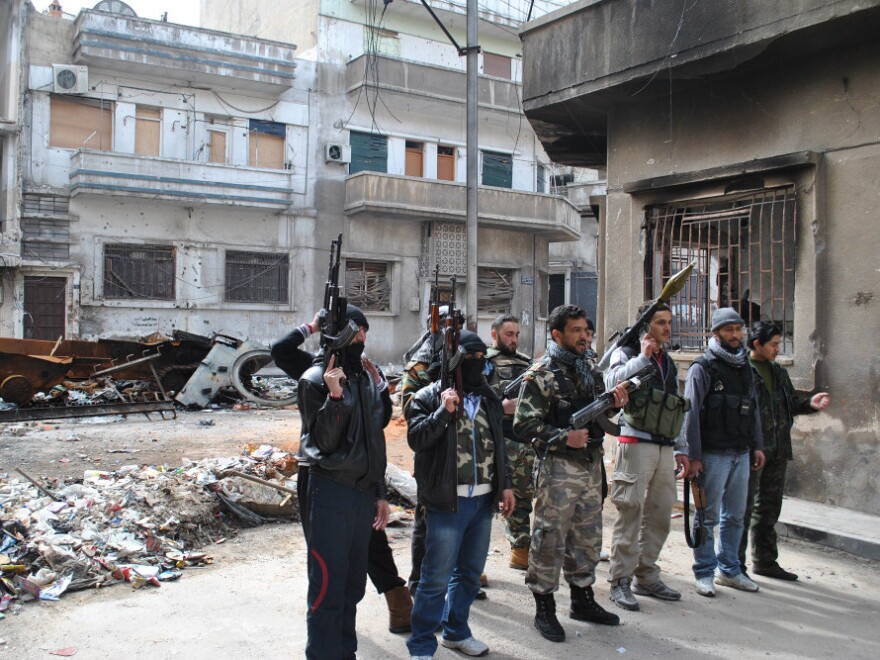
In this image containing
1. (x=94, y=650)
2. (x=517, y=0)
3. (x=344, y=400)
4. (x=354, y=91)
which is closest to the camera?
(x=344, y=400)

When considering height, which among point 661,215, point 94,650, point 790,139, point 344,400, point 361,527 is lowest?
point 94,650

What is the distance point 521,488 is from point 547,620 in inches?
46.3

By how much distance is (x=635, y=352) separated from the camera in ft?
15.6

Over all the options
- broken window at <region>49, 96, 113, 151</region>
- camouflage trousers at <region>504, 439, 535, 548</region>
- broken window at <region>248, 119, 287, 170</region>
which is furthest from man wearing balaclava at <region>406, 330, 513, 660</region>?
broken window at <region>248, 119, 287, 170</region>

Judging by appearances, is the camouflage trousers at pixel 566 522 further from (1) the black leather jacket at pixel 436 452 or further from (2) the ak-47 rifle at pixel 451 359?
(2) the ak-47 rifle at pixel 451 359

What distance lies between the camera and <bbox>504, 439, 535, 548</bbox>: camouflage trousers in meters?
5.00

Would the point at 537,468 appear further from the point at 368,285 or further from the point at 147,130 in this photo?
the point at 147,130

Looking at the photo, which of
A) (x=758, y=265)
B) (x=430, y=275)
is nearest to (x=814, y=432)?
(x=758, y=265)

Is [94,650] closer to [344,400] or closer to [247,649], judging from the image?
[247,649]

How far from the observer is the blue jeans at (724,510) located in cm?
466

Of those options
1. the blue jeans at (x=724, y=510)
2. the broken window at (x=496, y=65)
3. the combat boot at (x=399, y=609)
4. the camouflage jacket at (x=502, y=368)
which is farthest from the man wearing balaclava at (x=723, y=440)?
the broken window at (x=496, y=65)

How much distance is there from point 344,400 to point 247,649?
1.47 m

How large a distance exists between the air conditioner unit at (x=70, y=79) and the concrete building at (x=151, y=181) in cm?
3

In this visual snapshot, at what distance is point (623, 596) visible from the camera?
4.36 meters
